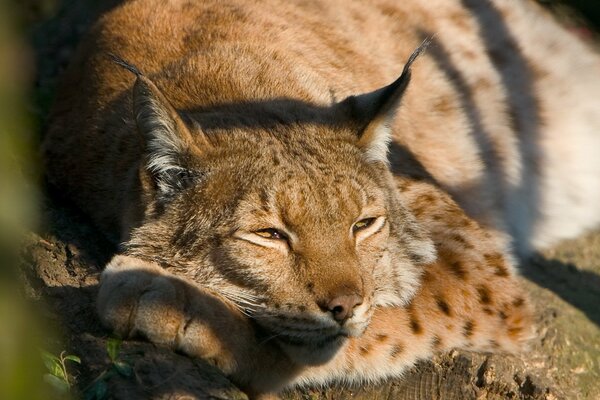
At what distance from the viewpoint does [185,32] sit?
→ 13.6 ft

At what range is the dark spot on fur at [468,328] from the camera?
3.65 m

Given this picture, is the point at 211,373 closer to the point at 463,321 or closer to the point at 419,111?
the point at 463,321

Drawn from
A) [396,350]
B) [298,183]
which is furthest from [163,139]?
[396,350]

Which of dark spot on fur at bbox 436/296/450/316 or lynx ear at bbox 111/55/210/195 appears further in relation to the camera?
dark spot on fur at bbox 436/296/450/316

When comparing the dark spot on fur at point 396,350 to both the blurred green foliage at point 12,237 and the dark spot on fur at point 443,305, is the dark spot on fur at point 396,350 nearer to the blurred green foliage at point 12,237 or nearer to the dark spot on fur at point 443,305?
the dark spot on fur at point 443,305

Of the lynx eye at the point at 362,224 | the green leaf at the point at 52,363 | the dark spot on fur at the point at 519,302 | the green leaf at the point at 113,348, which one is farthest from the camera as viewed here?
the dark spot on fur at the point at 519,302

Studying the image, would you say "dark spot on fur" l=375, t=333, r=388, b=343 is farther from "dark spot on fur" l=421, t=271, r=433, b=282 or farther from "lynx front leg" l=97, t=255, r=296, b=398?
"lynx front leg" l=97, t=255, r=296, b=398

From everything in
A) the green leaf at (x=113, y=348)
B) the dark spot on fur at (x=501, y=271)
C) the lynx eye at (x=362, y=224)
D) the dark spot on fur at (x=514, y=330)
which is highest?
the green leaf at (x=113, y=348)

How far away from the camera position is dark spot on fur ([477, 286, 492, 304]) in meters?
3.80

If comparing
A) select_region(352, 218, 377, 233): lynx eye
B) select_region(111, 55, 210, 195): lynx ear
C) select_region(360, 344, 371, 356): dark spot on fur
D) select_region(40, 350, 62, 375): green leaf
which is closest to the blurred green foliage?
select_region(40, 350, 62, 375): green leaf

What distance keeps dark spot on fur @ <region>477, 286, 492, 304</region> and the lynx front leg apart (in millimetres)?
1191

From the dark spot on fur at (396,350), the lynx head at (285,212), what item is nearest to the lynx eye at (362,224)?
the lynx head at (285,212)

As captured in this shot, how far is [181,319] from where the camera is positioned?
2.85 meters

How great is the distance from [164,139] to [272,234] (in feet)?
1.85
